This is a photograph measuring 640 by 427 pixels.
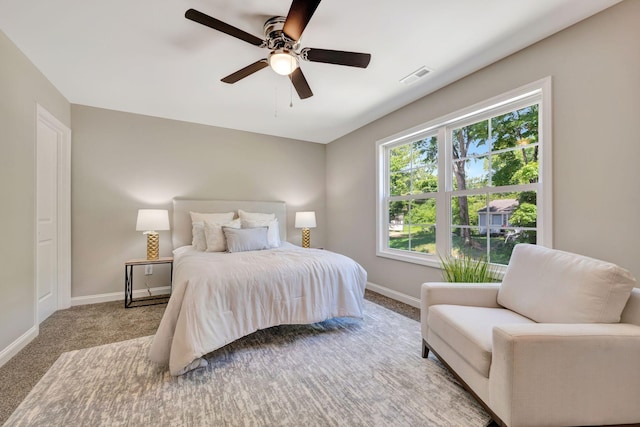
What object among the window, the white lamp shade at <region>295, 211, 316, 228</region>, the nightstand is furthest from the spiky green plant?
the nightstand

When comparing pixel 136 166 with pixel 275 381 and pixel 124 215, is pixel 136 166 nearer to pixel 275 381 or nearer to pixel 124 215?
pixel 124 215

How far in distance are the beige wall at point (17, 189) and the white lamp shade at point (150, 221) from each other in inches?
38.6

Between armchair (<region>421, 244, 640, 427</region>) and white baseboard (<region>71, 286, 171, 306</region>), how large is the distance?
12.2 feet

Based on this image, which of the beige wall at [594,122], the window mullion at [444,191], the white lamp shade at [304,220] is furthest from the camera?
the white lamp shade at [304,220]

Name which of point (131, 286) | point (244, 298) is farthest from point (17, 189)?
point (244, 298)

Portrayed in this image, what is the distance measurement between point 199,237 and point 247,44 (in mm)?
2388

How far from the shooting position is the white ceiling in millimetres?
1904

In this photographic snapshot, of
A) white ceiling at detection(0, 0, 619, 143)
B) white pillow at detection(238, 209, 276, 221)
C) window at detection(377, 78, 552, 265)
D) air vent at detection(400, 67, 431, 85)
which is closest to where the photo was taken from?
white ceiling at detection(0, 0, 619, 143)

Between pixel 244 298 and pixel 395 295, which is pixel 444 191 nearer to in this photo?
pixel 395 295

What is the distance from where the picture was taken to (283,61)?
2043mm

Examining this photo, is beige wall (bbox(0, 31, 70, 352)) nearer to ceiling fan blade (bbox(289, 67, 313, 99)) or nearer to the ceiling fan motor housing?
the ceiling fan motor housing

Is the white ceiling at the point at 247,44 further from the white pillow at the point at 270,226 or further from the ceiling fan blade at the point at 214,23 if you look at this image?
the white pillow at the point at 270,226

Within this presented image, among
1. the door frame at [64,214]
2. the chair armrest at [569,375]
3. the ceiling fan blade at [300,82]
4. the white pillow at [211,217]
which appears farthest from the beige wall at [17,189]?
the chair armrest at [569,375]

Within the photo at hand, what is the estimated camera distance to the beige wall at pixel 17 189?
2143 mm
